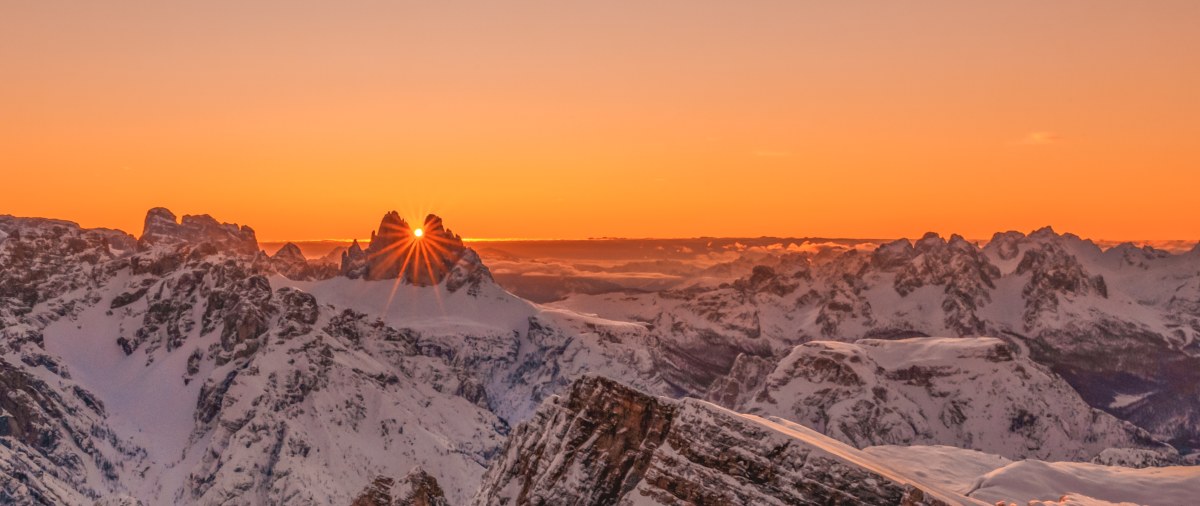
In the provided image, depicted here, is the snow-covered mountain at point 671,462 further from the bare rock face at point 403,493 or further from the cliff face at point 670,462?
the bare rock face at point 403,493

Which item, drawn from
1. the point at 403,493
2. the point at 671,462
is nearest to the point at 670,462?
the point at 671,462

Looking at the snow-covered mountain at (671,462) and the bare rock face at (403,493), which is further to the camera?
the bare rock face at (403,493)

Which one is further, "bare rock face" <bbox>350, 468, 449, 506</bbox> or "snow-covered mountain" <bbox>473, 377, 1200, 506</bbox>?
"bare rock face" <bbox>350, 468, 449, 506</bbox>

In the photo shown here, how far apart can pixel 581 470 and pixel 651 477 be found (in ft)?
33.1

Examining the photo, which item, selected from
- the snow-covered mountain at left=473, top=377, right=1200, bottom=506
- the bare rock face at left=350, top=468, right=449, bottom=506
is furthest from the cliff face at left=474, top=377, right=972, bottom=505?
the bare rock face at left=350, top=468, right=449, bottom=506

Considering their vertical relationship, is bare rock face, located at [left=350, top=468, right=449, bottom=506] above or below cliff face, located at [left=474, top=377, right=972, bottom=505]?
below

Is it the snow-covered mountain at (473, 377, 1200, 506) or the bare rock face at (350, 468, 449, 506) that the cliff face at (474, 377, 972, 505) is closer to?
the snow-covered mountain at (473, 377, 1200, 506)

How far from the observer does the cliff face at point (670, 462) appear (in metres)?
103

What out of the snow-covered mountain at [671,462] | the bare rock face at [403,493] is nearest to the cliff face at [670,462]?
the snow-covered mountain at [671,462]

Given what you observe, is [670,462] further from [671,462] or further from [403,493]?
[403,493]

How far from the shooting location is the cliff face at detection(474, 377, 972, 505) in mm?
103438

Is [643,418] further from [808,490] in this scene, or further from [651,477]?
[808,490]

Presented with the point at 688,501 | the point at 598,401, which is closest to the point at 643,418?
the point at 598,401

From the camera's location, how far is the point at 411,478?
16725 centimetres
